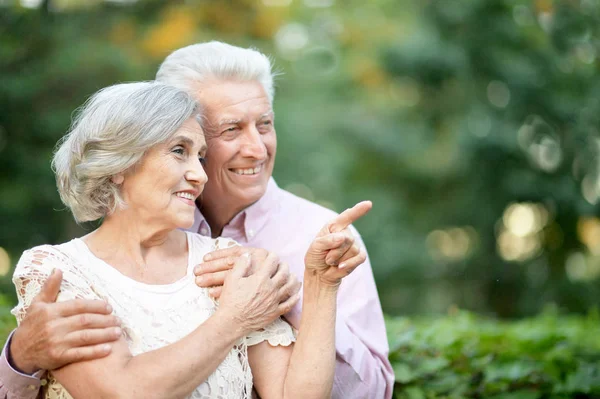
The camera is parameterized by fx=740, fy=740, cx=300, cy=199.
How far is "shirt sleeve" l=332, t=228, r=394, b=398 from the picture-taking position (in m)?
2.85

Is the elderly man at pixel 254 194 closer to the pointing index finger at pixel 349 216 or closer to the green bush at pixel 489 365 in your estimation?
the green bush at pixel 489 365

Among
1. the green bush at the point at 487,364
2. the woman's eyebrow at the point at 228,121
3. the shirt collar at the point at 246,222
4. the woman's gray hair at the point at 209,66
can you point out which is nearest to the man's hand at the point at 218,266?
the shirt collar at the point at 246,222

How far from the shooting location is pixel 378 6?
1409 centimetres

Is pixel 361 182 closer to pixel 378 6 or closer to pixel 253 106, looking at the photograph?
pixel 378 6

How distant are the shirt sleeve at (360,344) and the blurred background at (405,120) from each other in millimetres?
3178

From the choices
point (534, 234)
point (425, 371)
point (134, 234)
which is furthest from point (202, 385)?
point (534, 234)

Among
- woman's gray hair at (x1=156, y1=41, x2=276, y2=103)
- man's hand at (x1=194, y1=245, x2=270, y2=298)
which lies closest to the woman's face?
man's hand at (x1=194, y1=245, x2=270, y2=298)

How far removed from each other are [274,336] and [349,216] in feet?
1.95

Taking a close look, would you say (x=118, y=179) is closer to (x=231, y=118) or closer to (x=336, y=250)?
(x=231, y=118)

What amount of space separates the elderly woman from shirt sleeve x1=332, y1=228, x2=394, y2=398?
0.25 m

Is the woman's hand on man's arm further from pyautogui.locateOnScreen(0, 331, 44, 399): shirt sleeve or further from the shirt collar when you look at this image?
pyautogui.locateOnScreen(0, 331, 44, 399): shirt sleeve

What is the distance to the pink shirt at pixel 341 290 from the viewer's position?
112 inches

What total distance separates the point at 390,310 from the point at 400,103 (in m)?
3.83

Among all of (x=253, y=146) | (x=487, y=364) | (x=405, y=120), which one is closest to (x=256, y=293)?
(x=253, y=146)
